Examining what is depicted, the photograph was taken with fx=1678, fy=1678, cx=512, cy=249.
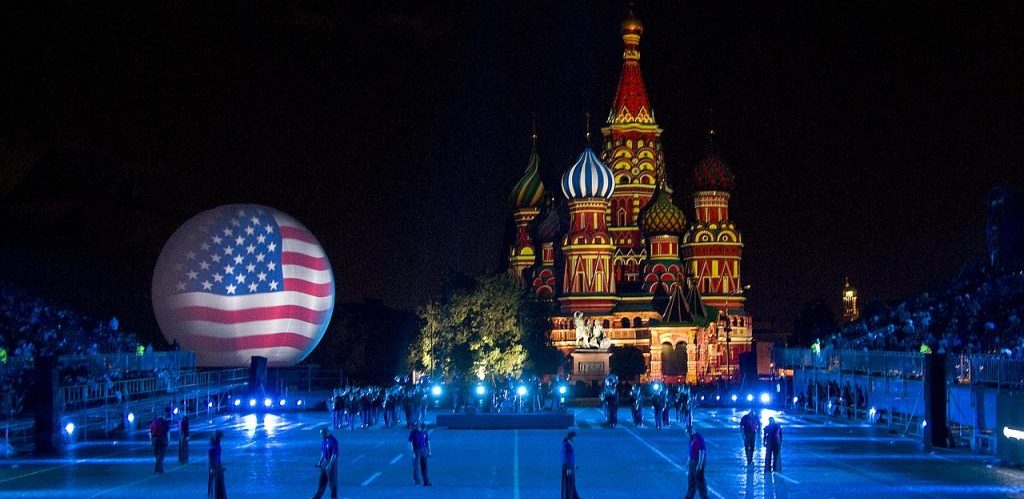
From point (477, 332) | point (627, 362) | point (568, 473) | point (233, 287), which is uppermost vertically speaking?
point (233, 287)

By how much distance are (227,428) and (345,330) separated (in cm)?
7035

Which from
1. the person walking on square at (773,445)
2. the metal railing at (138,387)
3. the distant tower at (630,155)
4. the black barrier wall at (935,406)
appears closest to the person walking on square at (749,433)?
the person walking on square at (773,445)

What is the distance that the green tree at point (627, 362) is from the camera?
114250 millimetres

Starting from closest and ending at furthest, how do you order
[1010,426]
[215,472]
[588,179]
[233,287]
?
[215,472] → [1010,426] → [233,287] → [588,179]

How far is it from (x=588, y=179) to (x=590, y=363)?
91.8 ft

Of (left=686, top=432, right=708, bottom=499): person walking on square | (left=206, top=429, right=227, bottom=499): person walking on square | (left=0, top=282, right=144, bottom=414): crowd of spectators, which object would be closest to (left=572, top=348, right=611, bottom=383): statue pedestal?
(left=0, top=282, right=144, bottom=414): crowd of spectators

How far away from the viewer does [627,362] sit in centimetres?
11550

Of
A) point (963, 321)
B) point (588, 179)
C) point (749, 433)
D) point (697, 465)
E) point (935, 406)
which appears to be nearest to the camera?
point (697, 465)

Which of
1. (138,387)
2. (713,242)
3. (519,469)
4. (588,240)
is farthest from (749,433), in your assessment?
(713,242)

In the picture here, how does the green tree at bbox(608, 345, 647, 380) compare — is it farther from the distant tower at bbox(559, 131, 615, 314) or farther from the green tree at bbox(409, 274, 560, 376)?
the green tree at bbox(409, 274, 560, 376)

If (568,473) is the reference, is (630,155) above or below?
above

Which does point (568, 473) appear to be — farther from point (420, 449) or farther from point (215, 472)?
point (215, 472)

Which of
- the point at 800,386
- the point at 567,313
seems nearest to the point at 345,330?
the point at 567,313

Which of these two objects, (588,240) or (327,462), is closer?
(327,462)
